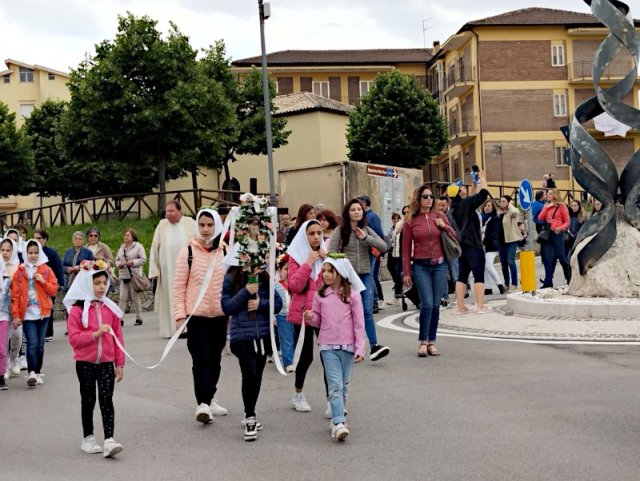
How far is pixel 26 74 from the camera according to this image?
7625 centimetres

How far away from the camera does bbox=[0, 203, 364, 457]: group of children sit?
6762 mm

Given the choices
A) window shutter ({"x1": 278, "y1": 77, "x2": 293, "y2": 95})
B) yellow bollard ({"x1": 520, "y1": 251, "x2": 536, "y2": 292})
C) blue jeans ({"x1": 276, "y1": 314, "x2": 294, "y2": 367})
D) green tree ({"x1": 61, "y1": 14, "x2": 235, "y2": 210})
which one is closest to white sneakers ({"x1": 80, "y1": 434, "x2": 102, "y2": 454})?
blue jeans ({"x1": 276, "y1": 314, "x2": 294, "y2": 367})

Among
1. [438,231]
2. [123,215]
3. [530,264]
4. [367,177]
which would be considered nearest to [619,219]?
[530,264]

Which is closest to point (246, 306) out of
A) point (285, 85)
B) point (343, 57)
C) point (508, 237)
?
point (508, 237)

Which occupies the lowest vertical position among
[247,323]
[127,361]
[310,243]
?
[127,361]

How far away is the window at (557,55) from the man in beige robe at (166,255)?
51881 mm

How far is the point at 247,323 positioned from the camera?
7.01 meters

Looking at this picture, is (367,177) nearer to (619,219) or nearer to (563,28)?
(619,219)

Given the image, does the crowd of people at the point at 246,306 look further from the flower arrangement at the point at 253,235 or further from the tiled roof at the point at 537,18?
the tiled roof at the point at 537,18

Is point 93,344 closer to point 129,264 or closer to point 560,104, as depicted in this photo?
point 129,264

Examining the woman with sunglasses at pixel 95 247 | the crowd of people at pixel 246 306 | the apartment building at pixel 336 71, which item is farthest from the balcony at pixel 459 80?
the crowd of people at pixel 246 306

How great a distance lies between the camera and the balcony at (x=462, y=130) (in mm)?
60750

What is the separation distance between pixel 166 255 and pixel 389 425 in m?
6.53

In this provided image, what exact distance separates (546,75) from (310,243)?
55738 mm
